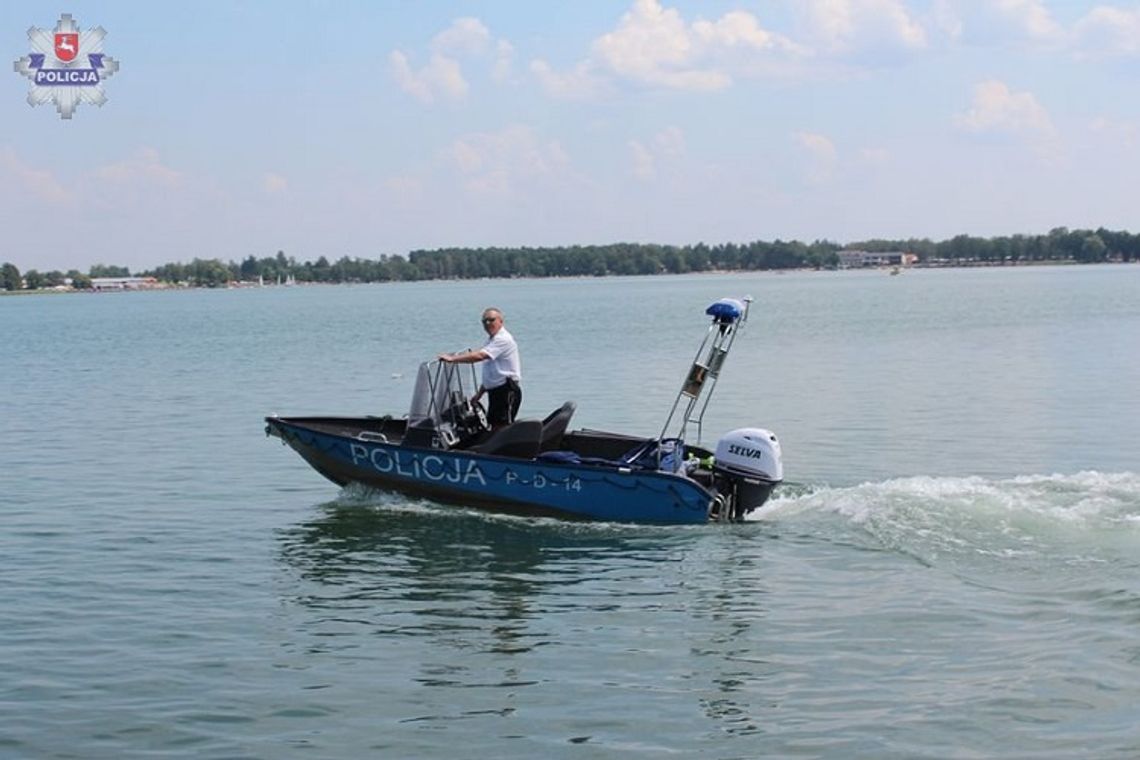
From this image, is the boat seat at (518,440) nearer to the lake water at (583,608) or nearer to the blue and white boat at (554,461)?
the blue and white boat at (554,461)

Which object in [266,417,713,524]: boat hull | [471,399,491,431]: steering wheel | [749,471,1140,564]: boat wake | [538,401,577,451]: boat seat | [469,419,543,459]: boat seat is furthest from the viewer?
[471,399,491,431]: steering wheel

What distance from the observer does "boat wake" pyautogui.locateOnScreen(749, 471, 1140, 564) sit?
538 inches

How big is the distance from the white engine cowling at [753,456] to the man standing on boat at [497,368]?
247 cm

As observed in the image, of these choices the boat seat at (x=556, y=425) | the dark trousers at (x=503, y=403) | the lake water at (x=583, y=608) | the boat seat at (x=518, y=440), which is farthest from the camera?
the dark trousers at (x=503, y=403)

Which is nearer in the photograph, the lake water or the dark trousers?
the lake water

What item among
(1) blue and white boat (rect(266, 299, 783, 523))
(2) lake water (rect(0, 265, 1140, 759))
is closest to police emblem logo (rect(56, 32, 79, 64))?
(2) lake water (rect(0, 265, 1140, 759))

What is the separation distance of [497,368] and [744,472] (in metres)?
2.96

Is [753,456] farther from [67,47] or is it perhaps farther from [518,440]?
[67,47]

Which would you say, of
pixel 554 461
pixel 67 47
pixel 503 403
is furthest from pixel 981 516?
pixel 67 47

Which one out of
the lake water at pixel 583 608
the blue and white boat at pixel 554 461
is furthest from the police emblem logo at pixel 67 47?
the blue and white boat at pixel 554 461

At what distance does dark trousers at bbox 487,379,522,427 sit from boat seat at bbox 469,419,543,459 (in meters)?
0.34

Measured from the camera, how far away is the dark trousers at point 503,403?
16266 millimetres

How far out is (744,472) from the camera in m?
15.6

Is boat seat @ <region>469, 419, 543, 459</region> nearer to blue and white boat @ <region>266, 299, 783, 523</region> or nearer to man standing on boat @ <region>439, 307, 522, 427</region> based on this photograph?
blue and white boat @ <region>266, 299, 783, 523</region>
